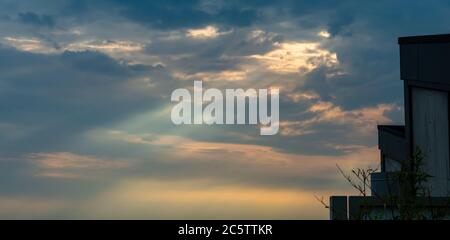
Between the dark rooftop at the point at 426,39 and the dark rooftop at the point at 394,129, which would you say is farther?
the dark rooftop at the point at 394,129

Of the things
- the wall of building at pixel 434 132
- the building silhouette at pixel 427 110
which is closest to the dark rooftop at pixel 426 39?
the building silhouette at pixel 427 110

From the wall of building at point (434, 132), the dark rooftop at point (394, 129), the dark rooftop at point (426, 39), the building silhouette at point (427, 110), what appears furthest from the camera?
the dark rooftop at point (394, 129)

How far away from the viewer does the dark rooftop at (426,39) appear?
109 ft

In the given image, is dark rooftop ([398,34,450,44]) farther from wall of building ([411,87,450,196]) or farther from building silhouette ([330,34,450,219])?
wall of building ([411,87,450,196])

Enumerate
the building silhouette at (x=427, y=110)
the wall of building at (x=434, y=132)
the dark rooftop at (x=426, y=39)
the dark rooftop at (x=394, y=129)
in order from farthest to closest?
the dark rooftop at (x=394, y=129) < the wall of building at (x=434, y=132) < the building silhouette at (x=427, y=110) < the dark rooftop at (x=426, y=39)

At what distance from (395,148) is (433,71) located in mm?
9051

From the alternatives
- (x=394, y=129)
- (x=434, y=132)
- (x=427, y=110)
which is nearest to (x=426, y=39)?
(x=427, y=110)

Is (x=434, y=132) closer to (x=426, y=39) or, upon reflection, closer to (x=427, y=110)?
(x=427, y=110)

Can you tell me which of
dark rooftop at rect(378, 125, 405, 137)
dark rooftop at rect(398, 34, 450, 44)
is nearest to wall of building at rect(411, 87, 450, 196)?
dark rooftop at rect(398, 34, 450, 44)

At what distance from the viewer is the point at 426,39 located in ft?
116

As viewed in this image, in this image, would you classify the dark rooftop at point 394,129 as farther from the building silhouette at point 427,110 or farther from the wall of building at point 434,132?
the wall of building at point 434,132
